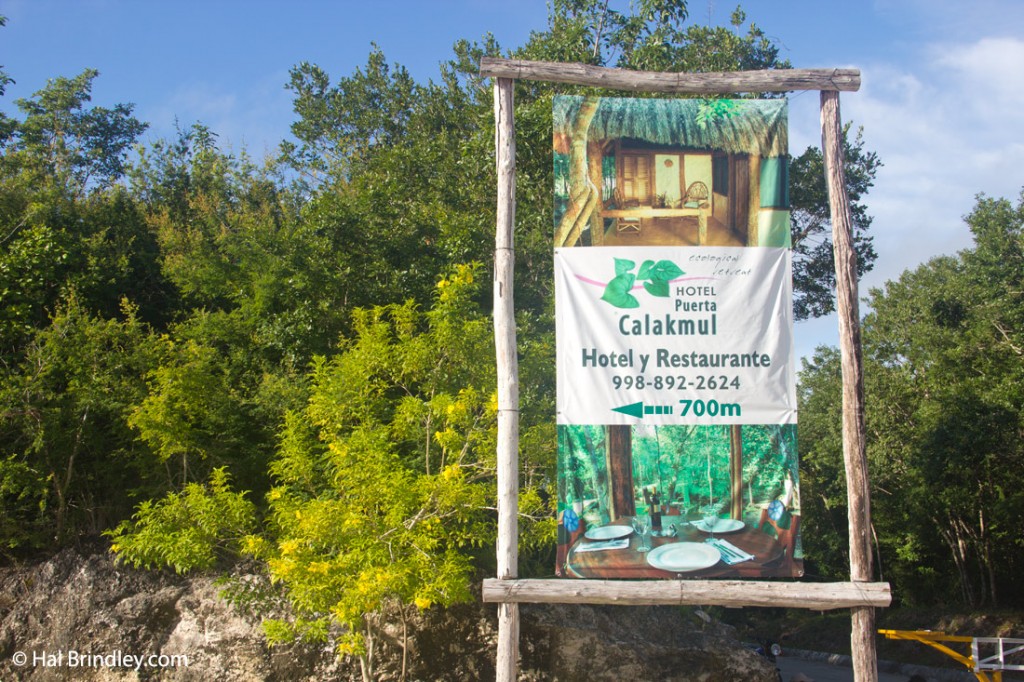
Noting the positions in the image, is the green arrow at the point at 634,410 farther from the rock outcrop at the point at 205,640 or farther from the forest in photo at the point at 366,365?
the rock outcrop at the point at 205,640

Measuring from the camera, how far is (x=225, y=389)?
11750 mm

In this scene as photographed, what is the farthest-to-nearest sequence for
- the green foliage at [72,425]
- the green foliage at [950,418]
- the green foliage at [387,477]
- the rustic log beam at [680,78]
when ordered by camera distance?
the green foliage at [950,418]
the green foliage at [72,425]
the green foliage at [387,477]
the rustic log beam at [680,78]

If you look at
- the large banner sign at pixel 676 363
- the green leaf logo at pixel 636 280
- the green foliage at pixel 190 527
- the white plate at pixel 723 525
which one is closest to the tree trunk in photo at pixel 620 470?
the large banner sign at pixel 676 363

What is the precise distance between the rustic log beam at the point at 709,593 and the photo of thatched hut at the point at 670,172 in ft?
8.06

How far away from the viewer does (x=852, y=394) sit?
6.67 meters

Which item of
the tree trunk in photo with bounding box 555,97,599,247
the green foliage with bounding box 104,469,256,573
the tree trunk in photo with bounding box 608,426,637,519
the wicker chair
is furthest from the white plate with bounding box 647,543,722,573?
the green foliage with bounding box 104,469,256,573

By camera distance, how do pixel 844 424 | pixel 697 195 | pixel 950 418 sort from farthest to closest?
pixel 950 418
pixel 844 424
pixel 697 195

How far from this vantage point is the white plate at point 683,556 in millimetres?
6305

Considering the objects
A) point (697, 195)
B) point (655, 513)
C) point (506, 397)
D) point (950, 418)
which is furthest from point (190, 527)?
point (950, 418)

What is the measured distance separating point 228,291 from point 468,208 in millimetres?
4178

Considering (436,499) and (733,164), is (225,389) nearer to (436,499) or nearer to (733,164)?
(436,499)

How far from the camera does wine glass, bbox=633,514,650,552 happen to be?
250 inches

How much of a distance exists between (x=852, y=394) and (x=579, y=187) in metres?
2.58

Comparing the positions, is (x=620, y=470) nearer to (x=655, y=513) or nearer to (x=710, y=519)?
(x=655, y=513)
